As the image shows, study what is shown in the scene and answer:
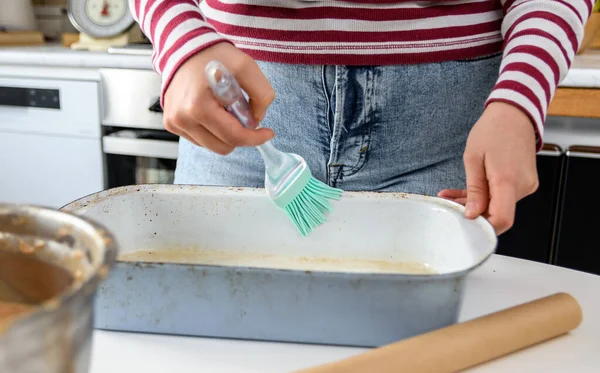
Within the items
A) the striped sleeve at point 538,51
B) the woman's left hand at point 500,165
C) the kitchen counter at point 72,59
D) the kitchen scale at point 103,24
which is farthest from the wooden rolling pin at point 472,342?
the kitchen scale at point 103,24

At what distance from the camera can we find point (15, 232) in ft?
0.93

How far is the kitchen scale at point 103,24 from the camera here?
163cm

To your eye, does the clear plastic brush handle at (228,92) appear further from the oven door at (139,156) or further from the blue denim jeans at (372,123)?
the oven door at (139,156)

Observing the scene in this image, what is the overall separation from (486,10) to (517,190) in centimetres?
25

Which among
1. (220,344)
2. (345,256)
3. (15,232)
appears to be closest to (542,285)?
(345,256)

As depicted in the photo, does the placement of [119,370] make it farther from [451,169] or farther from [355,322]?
[451,169]

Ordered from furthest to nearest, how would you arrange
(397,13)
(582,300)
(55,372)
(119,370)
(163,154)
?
1. (163,154)
2. (397,13)
3. (582,300)
4. (119,370)
5. (55,372)

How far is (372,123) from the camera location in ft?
2.27

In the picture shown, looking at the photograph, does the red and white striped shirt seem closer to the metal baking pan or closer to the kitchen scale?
the metal baking pan

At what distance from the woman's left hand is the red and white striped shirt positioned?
0.9 inches

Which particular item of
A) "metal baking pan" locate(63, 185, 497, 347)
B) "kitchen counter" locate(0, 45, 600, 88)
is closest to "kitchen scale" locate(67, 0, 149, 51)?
"kitchen counter" locate(0, 45, 600, 88)

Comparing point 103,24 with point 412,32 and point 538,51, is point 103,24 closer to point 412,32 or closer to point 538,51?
point 412,32

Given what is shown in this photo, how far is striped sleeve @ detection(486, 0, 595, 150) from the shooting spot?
0.60 meters

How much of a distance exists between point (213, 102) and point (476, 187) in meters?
0.24
